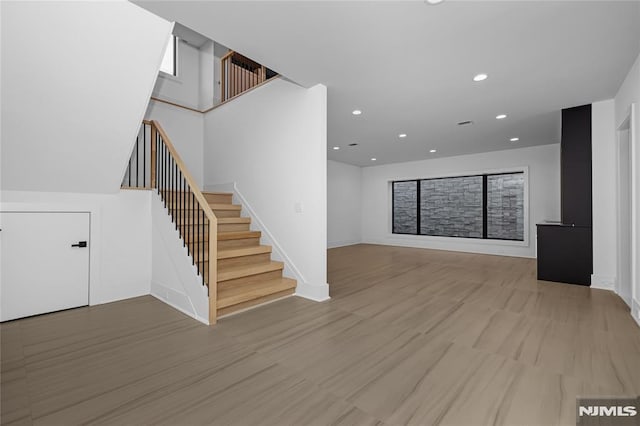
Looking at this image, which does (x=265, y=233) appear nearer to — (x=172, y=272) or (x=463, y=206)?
(x=172, y=272)

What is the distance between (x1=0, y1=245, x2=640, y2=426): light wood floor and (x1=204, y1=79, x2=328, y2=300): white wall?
Answer: 712mm

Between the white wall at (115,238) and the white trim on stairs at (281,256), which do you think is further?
the white trim on stairs at (281,256)

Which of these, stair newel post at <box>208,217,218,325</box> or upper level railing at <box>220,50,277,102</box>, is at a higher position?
upper level railing at <box>220,50,277,102</box>

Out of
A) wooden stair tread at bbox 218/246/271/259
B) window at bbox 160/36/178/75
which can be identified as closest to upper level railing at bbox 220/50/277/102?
window at bbox 160/36/178/75

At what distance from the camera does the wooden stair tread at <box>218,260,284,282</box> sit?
3150mm

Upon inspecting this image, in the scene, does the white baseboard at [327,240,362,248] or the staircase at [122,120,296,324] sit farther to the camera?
the white baseboard at [327,240,362,248]

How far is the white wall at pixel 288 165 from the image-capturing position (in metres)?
3.45

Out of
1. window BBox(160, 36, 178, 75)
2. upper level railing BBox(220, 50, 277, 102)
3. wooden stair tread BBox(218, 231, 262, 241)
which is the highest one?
window BBox(160, 36, 178, 75)

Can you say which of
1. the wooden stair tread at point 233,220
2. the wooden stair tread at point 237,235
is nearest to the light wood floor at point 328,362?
the wooden stair tread at point 237,235

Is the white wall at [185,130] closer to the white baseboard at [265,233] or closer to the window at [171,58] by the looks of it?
the white baseboard at [265,233]

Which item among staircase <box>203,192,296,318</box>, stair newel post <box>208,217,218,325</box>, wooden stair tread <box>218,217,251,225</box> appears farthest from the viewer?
wooden stair tread <box>218,217,251,225</box>

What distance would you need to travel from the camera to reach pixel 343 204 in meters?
8.70

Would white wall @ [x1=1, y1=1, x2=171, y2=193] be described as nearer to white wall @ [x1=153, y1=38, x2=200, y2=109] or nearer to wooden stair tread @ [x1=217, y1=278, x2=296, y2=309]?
wooden stair tread @ [x1=217, y1=278, x2=296, y2=309]

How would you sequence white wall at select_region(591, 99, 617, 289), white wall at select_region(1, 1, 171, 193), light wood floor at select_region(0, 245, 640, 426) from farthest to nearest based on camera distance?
white wall at select_region(591, 99, 617, 289)
white wall at select_region(1, 1, 171, 193)
light wood floor at select_region(0, 245, 640, 426)
